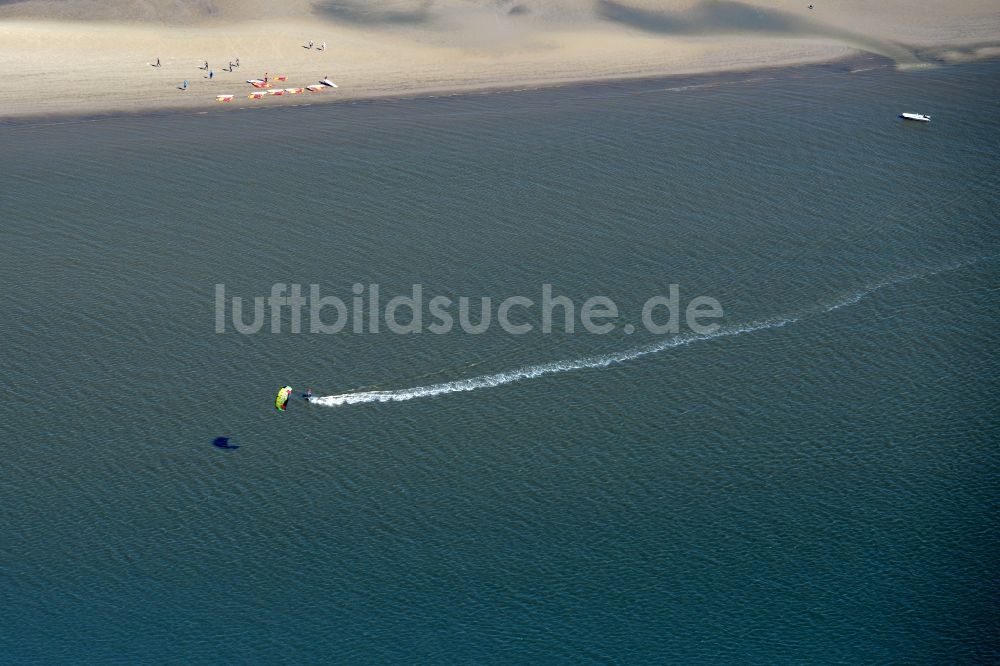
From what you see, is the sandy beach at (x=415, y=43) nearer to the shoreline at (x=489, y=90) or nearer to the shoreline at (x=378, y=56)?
the shoreline at (x=378, y=56)

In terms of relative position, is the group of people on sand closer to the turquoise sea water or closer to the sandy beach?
the sandy beach

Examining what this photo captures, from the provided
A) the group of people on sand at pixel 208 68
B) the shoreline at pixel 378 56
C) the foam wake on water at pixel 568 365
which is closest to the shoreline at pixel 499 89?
the shoreline at pixel 378 56

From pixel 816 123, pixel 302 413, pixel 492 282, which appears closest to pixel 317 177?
pixel 492 282

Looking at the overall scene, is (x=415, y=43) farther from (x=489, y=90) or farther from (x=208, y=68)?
(x=208, y=68)

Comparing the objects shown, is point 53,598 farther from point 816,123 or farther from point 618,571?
point 816,123

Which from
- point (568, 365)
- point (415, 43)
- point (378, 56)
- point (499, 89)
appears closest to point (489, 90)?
point (499, 89)

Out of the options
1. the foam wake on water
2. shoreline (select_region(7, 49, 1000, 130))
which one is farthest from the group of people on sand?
the foam wake on water
